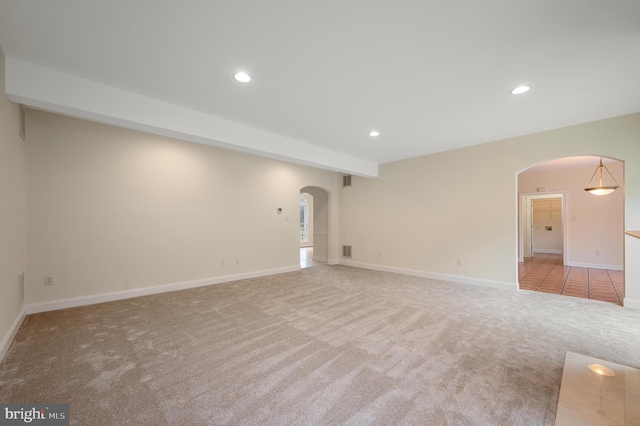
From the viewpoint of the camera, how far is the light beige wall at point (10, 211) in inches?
93.8

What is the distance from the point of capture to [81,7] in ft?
6.00

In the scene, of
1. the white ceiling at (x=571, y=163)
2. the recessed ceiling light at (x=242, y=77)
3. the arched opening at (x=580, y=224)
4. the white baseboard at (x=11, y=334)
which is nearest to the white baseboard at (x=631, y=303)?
the arched opening at (x=580, y=224)

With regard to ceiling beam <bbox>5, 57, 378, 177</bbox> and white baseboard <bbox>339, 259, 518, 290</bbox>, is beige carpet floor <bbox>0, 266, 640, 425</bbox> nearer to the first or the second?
white baseboard <bbox>339, 259, 518, 290</bbox>

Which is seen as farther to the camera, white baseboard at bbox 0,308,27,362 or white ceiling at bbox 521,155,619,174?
white ceiling at bbox 521,155,619,174

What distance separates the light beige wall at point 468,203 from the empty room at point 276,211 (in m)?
0.04

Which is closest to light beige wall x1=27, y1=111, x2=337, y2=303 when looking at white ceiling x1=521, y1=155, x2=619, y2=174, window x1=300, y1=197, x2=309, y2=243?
window x1=300, y1=197, x2=309, y2=243

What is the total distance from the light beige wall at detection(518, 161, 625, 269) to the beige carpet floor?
14.3 feet

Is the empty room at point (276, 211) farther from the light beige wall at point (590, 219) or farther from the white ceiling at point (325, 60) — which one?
the light beige wall at point (590, 219)

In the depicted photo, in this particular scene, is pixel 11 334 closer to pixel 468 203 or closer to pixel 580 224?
pixel 468 203

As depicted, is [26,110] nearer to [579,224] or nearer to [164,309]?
[164,309]

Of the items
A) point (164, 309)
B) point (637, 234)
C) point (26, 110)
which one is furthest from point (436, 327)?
point (26, 110)

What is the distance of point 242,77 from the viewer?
2.72 metres

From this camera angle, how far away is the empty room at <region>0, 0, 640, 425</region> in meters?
1.85

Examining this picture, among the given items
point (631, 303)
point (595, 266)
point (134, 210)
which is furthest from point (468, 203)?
point (134, 210)
